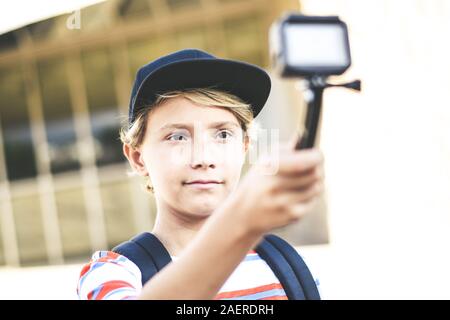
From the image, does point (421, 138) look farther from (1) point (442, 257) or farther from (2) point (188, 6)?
(2) point (188, 6)

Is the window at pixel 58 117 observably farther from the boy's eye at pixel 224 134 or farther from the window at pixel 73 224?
the boy's eye at pixel 224 134

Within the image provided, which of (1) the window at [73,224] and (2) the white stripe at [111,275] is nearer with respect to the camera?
(2) the white stripe at [111,275]

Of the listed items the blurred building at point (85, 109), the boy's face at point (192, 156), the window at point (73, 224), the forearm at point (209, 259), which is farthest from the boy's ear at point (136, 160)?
the window at point (73, 224)

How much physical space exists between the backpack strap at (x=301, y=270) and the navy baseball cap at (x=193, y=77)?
0.34 m

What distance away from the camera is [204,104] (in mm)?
1273

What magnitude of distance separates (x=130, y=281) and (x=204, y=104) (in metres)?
0.38

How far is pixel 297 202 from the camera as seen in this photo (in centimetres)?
76

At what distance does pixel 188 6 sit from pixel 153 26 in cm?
43

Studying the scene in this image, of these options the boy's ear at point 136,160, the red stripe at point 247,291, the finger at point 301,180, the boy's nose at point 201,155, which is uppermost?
the boy's ear at point 136,160

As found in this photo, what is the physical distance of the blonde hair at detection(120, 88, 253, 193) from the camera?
50.4 inches

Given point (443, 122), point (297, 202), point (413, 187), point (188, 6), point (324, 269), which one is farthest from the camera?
point (188, 6)

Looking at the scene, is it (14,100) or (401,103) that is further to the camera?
(14,100)

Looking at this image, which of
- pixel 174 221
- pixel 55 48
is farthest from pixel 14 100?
pixel 174 221

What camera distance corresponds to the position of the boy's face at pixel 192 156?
1.24 m
